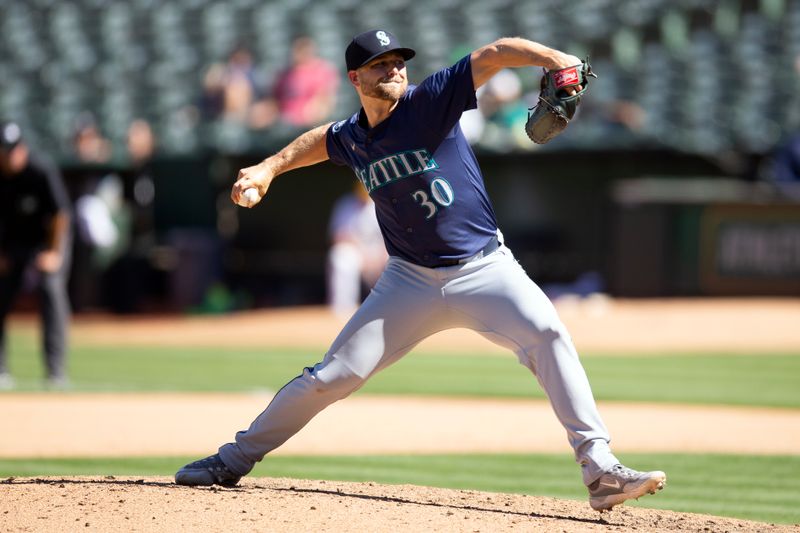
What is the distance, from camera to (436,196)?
15.4 ft

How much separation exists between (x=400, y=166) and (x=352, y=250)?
10.2m

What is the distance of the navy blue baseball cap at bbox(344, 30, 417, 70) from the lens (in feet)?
15.2

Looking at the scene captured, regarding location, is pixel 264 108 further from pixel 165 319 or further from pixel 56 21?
pixel 56 21

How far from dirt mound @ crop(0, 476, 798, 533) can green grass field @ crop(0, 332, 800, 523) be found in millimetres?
726

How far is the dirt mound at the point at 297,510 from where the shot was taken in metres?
4.41

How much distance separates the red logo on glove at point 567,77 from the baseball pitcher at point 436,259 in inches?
3.6

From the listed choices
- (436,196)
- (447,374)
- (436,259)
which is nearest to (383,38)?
(436,196)

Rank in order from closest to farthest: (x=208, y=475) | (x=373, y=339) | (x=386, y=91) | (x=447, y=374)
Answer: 1. (x=386, y=91)
2. (x=373, y=339)
3. (x=208, y=475)
4. (x=447, y=374)

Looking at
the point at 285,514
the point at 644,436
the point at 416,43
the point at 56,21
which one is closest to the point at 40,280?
the point at 644,436

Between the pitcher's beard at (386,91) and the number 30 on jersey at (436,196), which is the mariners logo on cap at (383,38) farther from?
the number 30 on jersey at (436,196)

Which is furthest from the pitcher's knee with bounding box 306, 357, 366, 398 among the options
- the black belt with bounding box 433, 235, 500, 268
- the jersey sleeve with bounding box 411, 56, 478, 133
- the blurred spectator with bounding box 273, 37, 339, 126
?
the blurred spectator with bounding box 273, 37, 339, 126

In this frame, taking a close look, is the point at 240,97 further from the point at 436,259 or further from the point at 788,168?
the point at 436,259

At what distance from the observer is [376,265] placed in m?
14.9

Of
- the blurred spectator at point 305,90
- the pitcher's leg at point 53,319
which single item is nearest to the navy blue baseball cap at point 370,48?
the pitcher's leg at point 53,319
